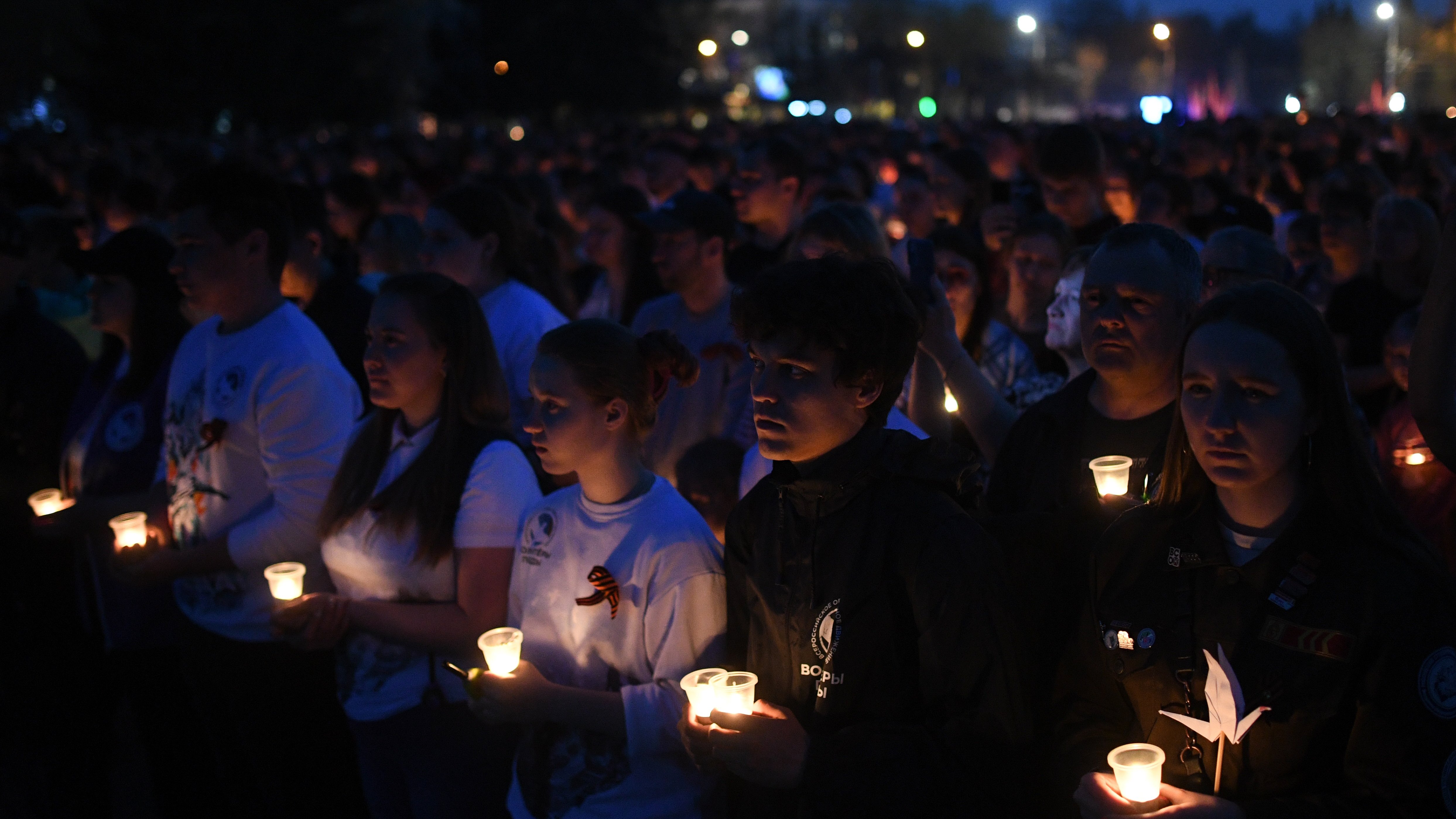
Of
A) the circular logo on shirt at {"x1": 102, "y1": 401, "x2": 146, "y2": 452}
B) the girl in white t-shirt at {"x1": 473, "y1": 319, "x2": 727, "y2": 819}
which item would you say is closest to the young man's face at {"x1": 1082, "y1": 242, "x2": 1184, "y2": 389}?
the girl in white t-shirt at {"x1": 473, "y1": 319, "x2": 727, "y2": 819}

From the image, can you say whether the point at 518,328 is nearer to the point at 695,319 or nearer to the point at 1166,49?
the point at 695,319

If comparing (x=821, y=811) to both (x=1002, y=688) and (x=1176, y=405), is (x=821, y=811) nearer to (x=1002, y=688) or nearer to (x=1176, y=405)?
(x=1002, y=688)

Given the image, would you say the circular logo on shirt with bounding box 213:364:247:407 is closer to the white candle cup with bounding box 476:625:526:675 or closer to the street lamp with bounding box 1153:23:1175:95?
the white candle cup with bounding box 476:625:526:675

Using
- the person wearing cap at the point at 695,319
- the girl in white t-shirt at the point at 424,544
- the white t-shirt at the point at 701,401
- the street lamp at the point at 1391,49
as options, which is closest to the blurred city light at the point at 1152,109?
the person wearing cap at the point at 695,319

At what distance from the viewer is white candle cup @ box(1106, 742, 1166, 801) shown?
195 cm

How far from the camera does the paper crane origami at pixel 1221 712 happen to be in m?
1.98

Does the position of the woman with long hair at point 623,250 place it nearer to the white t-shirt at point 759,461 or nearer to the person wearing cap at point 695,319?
the person wearing cap at point 695,319

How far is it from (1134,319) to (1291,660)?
3.69 ft

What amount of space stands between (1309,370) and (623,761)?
1.71 m

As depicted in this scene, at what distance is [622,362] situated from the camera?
2.99 meters

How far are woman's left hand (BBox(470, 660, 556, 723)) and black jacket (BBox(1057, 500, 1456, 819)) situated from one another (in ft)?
3.74

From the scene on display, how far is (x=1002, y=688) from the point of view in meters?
2.16

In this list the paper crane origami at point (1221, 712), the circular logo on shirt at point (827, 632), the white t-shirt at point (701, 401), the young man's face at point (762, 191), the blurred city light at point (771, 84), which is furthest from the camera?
the blurred city light at point (771, 84)

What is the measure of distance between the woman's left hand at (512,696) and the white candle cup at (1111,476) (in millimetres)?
1293
